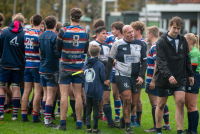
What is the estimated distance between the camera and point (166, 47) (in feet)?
19.1

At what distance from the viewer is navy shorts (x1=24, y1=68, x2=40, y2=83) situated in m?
7.05

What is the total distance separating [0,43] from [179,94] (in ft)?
14.8

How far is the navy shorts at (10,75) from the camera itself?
737 cm

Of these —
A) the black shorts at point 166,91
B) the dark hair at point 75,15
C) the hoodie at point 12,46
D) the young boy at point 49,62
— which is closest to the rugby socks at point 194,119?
the black shorts at point 166,91

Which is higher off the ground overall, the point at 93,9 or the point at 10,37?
the point at 93,9

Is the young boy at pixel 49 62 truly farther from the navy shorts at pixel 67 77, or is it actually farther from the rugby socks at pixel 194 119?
the rugby socks at pixel 194 119

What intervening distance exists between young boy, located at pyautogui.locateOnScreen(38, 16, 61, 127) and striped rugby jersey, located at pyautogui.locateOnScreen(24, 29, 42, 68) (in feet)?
0.80

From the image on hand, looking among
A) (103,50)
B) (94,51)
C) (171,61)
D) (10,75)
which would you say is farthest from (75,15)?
(10,75)

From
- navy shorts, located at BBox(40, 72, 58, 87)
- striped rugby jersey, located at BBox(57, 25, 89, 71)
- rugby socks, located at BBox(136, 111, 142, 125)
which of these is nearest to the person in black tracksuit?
rugby socks, located at BBox(136, 111, 142, 125)

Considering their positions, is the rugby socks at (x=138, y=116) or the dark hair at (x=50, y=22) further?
the rugby socks at (x=138, y=116)

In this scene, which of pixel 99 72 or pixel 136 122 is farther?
pixel 136 122

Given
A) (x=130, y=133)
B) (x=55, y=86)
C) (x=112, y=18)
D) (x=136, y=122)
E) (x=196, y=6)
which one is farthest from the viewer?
(x=112, y=18)

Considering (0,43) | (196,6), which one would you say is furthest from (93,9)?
(0,43)

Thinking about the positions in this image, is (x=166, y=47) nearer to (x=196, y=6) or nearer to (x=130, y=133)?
(x=130, y=133)
